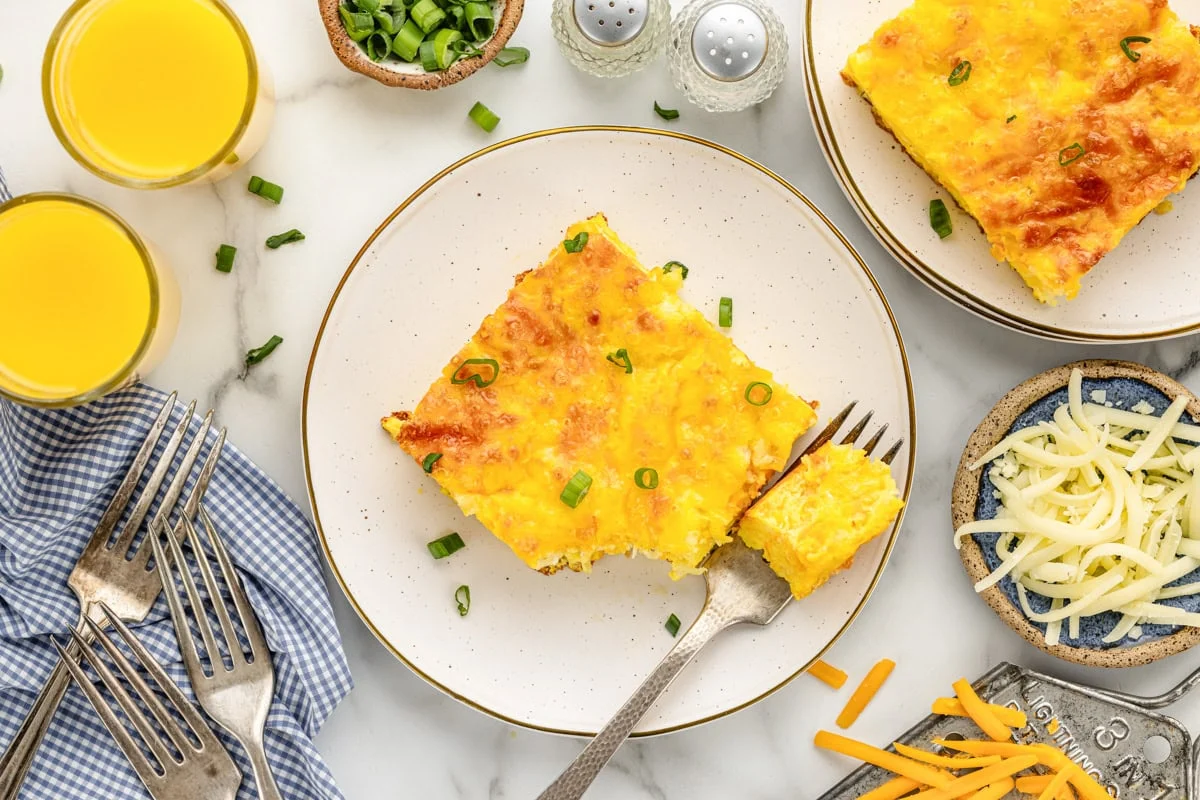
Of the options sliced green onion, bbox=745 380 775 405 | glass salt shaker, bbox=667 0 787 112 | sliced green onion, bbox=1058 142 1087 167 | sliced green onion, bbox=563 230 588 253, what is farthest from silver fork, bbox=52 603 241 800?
sliced green onion, bbox=1058 142 1087 167

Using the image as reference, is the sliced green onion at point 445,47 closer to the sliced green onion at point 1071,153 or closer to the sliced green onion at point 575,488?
the sliced green onion at point 575,488

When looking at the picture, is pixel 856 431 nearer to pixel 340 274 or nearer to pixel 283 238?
pixel 340 274

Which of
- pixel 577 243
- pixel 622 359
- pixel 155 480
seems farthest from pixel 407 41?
pixel 155 480

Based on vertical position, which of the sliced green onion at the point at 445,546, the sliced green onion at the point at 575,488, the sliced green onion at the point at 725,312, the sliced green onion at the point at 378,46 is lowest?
the sliced green onion at the point at 445,546

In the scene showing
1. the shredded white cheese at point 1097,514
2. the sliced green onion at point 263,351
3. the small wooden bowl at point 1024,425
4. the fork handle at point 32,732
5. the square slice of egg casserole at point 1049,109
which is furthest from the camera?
the sliced green onion at point 263,351

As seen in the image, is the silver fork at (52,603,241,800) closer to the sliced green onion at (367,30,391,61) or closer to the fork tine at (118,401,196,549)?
the fork tine at (118,401,196,549)

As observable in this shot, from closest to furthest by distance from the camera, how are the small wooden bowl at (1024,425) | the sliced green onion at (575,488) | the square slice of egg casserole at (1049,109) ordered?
the sliced green onion at (575,488) → the square slice of egg casserole at (1049,109) → the small wooden bowl at (1024,425)

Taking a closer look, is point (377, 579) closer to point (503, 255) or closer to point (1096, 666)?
point (503, 255)

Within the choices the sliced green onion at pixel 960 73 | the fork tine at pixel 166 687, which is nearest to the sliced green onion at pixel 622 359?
the sliced green onion at pixel 960 73
